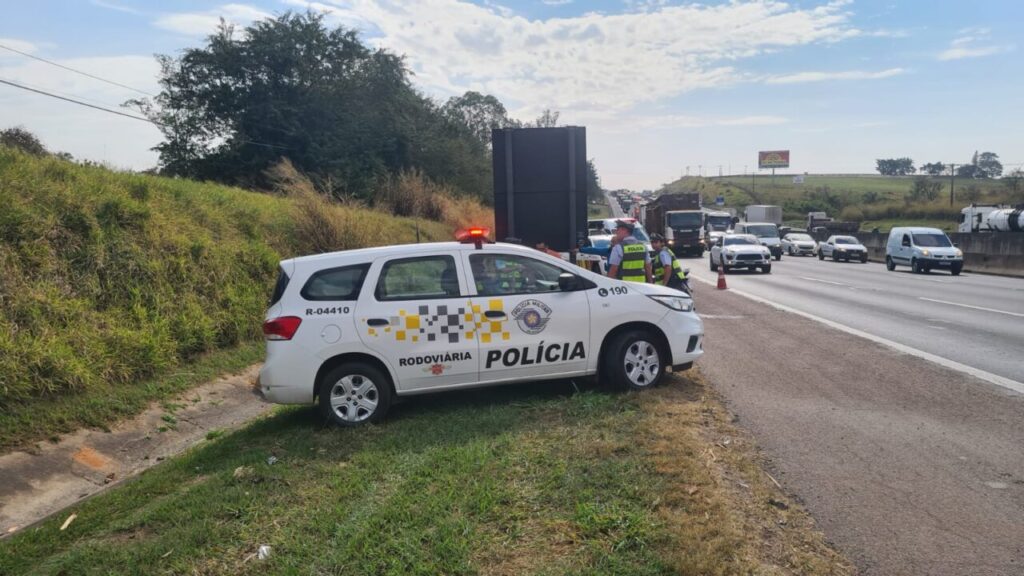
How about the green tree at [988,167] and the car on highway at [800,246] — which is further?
the green tree at [988,167]

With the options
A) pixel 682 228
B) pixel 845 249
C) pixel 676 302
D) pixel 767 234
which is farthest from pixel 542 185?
pixel 845 249

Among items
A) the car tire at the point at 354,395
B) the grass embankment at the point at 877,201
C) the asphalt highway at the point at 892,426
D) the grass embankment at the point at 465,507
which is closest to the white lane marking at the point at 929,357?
the asphalt highway at the point at 892,426

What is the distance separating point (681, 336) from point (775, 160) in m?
139

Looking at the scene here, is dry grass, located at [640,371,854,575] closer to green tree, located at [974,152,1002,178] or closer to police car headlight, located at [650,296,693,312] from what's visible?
police car headlight, located at [650,296,693,312]

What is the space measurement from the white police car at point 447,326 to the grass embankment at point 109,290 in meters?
2.21

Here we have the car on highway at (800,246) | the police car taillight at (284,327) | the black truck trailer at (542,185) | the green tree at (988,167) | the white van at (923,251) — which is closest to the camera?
the police car taillight at (284,327)

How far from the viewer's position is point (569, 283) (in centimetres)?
691

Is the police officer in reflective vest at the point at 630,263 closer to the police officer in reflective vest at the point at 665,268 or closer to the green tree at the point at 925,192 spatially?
the police officer in reflective vest at the point at 665,268

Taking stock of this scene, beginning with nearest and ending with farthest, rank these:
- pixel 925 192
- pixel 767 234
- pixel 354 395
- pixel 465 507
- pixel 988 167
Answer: pixel 465 507 → pixel 354 395 → pixel 767 234 → pixel 925 192 → pixel 988 167

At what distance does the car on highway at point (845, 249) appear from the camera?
115ft

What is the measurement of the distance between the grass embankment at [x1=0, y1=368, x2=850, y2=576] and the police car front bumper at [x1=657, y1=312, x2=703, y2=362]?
0.84 metres

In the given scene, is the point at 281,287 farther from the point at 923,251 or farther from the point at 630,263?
the point at 923,251

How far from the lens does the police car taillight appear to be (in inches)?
251

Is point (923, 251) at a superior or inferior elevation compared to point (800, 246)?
superior
